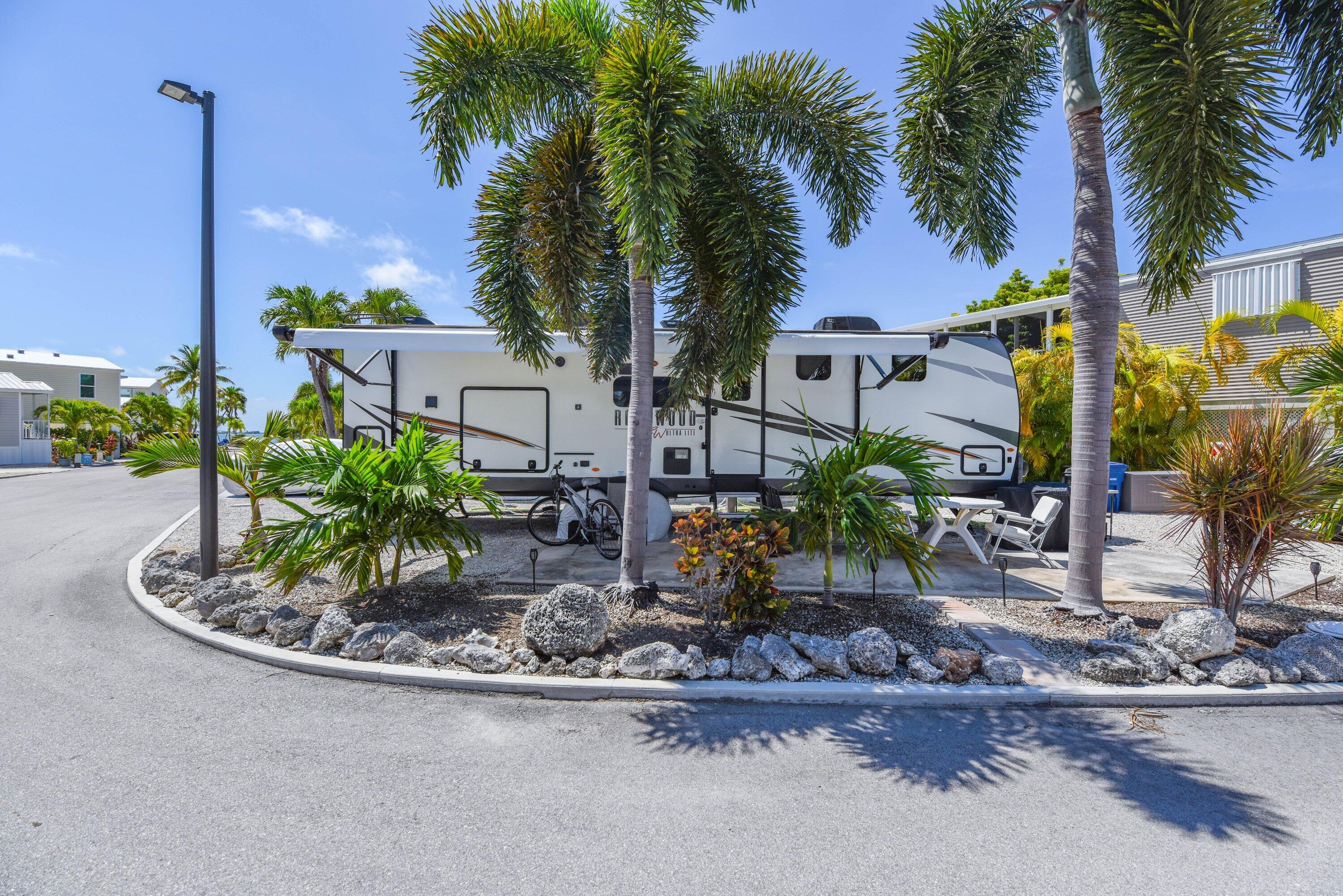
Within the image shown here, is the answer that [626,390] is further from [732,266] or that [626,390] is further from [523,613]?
[523,613]

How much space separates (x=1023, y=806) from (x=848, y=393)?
6828mm

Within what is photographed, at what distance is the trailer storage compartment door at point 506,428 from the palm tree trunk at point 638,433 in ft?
12.2

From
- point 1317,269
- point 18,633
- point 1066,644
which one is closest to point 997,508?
point 1066,644

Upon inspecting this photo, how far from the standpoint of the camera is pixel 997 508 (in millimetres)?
8109

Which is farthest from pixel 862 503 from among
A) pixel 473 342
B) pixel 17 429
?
pixel 17 429

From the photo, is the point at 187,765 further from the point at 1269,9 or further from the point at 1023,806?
the point at 1269,9

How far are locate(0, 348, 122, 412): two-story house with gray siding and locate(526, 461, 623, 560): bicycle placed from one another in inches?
1826

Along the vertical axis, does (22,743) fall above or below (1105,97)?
below

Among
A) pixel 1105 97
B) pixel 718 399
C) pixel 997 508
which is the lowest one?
pixel 997 508

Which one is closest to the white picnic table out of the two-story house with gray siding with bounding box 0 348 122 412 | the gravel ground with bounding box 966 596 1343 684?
the gravel ground with bounding box 966 596 1343 684

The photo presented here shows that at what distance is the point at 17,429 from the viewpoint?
3027cm

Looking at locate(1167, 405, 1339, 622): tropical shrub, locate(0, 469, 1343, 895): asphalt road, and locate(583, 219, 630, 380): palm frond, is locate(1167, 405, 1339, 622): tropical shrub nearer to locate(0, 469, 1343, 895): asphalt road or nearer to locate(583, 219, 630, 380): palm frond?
locate(0, 469, 1343, 895): asphalt road

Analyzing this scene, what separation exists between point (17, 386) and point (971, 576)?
4200cm

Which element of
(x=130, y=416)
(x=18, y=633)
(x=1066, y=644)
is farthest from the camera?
(x=130, y=416)
